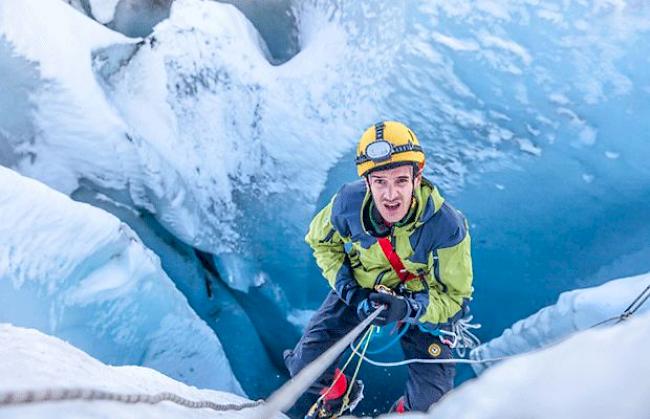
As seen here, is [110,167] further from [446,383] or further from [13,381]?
[13,381]

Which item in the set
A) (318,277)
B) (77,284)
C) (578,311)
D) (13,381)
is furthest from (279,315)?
(13,381)

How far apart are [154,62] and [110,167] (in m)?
0.52

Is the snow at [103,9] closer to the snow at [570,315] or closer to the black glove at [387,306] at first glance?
A: the black glove at [387,306]

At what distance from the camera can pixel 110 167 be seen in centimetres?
207

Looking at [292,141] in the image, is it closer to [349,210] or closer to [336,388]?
[349,210]

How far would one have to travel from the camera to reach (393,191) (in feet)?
4.28

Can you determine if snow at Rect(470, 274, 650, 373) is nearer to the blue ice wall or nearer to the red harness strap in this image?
the blue ice wall

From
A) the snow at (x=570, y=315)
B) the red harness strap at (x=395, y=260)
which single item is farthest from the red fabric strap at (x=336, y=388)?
the snow at (x=570, y=315)

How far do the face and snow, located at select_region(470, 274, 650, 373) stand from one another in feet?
2.10

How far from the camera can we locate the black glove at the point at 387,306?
1369 mm

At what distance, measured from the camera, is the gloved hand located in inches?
53.9

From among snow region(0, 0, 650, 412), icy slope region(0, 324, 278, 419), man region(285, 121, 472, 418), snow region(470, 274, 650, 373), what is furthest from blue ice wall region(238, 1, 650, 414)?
icy slope region(0, 324, 278, 419)

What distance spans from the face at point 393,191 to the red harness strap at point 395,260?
0.29 ft

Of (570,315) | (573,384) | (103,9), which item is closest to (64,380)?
(573,384)
